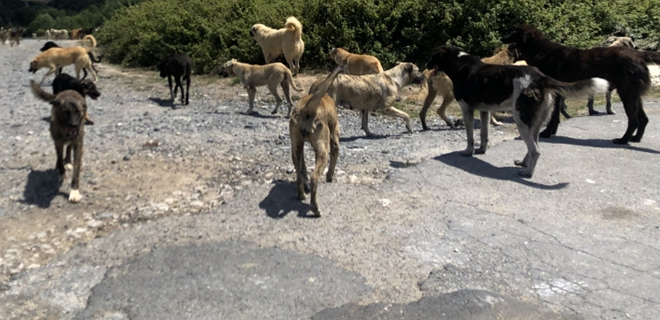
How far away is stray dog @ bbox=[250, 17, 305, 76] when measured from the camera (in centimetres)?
1573

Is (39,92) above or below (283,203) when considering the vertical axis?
above

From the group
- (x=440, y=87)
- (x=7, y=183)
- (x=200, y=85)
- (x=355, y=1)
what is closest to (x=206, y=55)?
(x=200, y=85)

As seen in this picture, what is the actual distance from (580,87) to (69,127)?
630cm

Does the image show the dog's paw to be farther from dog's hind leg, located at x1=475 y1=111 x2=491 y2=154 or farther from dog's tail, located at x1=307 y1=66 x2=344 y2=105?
dog's hind leg, located at x1=475 y1=111 x2=491 y2=154

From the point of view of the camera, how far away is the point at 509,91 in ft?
26.8

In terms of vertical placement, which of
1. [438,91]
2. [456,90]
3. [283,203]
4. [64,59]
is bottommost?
[64,59]

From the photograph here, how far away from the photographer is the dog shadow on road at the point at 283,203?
21.1 feet

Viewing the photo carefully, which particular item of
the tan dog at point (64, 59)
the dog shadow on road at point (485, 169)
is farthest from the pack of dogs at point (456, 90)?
the tan dog at point (64, 59)

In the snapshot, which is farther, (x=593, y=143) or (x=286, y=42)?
(x=286, y=42)

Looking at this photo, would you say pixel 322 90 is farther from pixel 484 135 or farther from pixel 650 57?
pixel 650 57

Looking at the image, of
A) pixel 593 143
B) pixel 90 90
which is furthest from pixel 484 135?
pixel 90 90

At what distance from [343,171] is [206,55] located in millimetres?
11768

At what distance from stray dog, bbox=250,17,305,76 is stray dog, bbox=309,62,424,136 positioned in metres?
5.60

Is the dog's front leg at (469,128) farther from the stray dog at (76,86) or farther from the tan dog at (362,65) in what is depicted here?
the stray dog at (76,86)
